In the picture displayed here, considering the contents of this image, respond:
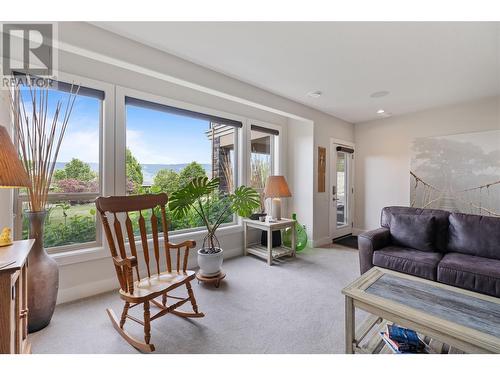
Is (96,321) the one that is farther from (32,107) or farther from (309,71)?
(309,71)

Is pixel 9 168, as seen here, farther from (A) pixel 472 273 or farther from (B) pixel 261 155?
(A) pixel 472 273

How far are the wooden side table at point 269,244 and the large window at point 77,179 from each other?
78.4 inches

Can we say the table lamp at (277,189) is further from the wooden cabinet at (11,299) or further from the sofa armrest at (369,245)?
the wooden cabinet at (11,299)

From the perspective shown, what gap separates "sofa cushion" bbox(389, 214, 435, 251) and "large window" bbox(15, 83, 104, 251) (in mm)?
3457

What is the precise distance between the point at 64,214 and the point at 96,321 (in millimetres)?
1110

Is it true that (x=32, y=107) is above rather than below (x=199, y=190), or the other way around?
above

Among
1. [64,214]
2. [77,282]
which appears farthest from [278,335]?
[64,214]

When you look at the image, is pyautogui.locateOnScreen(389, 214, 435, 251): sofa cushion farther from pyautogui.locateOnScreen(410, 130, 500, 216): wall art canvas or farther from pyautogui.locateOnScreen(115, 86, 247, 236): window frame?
pyautogui.locateOnScreen(115, 86, 247, 236): window frame

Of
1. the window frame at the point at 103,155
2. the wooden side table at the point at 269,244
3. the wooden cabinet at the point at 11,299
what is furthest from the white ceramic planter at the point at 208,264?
the wooden cabinet at the point at 11,299

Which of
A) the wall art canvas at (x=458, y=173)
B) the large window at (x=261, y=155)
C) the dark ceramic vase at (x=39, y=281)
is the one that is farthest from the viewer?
the large window at (x=261, y=155)

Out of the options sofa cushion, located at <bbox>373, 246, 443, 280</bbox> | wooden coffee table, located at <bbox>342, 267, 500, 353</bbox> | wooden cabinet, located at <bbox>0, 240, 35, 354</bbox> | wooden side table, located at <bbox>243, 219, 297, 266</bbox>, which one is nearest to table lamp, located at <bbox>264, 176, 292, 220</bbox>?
wooden side table, located at <bbox>243, 219, 297, 266</bbox>

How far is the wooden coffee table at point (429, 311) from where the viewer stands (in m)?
1.10

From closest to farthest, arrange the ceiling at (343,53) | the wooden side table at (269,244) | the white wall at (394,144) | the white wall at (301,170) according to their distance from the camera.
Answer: the ceiling at (343,53), the wooden side table at (269,244), the white wall at (394,144), the white wall at (301,170)

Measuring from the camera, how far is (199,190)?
2.48m
